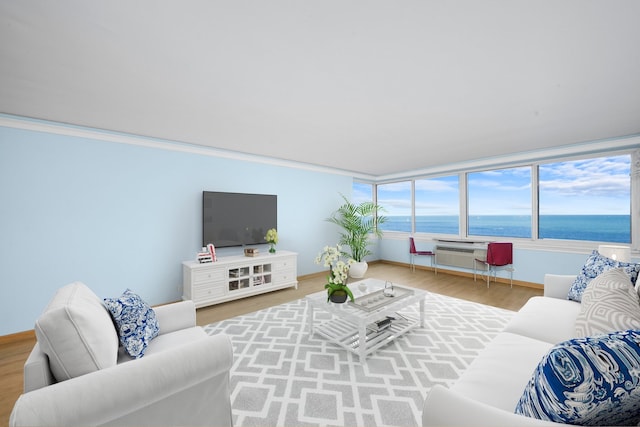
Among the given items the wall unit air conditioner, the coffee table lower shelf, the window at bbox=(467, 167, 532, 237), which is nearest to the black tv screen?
the coffee table lower shelf

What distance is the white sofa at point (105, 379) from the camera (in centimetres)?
Answer: 95

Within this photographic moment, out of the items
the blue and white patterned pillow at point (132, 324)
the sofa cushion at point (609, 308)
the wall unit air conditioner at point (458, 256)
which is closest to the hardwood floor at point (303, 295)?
the wall unit air conditioner at point (458, 256)

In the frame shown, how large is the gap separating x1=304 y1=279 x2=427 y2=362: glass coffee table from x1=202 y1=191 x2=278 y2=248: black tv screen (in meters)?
2.00

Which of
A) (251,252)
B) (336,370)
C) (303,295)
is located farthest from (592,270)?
(251,252)

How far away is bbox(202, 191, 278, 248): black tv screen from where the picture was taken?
395cm

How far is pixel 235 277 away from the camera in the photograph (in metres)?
3.83

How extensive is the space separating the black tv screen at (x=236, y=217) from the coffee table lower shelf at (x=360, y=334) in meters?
2.10

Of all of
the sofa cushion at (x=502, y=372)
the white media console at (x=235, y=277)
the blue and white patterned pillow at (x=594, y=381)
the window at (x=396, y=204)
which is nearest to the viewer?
the blue and white patterned pillow at (x=594, y=381)

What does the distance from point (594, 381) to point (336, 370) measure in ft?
5.73

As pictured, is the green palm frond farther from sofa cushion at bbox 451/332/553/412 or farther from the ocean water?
sofa cushion at bbox 451/332/553/412

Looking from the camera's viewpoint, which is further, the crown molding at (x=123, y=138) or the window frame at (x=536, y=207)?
the window frame at (x=536, y=207)

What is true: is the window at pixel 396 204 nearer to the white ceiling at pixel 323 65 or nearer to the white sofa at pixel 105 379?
the white ceiling at pixel 323 65

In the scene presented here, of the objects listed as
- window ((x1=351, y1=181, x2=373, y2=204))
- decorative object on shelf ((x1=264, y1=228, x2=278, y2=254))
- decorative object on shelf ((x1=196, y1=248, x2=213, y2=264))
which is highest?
window ((x1=351, y1=181, x2=373, y2=204))

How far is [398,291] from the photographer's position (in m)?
2.93
